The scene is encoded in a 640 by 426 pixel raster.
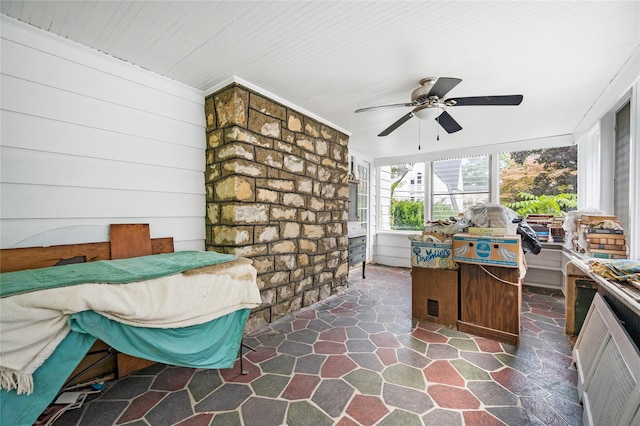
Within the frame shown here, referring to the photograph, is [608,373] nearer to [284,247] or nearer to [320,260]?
[284,247]

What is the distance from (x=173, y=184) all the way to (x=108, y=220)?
0.61 metres

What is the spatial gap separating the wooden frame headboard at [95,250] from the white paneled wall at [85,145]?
0.07 m

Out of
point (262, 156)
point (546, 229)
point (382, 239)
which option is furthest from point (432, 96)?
point (382, 239)

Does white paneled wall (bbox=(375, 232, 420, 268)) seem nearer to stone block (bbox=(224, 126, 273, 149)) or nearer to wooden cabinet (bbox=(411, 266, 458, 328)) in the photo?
wooden cabinet (bbox=(411, 266, 458, 328))

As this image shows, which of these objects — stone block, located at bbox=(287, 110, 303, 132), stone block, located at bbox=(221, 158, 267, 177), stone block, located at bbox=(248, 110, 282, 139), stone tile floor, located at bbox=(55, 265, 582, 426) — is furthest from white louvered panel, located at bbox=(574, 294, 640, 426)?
stone block, located at bbox=(287, 110, 303, 132)

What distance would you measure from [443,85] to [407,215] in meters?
4.18

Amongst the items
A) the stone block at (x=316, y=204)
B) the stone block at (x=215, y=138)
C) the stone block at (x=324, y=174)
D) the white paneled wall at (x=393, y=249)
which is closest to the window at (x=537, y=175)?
the white paneled wall at (x=393, y=249)

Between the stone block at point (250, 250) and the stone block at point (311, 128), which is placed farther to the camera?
the stone block at point (311, 128)

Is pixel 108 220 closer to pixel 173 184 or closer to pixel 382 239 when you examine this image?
pixel 173 184

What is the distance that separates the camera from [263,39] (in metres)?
1.98

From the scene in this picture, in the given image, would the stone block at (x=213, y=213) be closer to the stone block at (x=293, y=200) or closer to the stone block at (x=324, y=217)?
the stone block at (x=293, y=200)

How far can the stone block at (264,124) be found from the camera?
2.67m

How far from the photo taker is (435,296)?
9.35 feet

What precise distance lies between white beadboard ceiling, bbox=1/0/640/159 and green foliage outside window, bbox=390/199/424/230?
3.04 meters
